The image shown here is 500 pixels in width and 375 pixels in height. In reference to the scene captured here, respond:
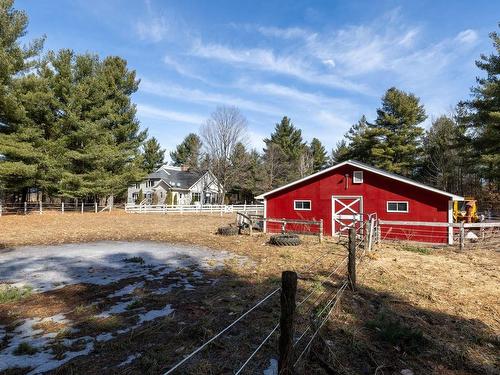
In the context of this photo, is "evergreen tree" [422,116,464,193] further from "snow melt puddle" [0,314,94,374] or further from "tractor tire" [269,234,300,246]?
"snow melt puddle" [0,314,94,374]

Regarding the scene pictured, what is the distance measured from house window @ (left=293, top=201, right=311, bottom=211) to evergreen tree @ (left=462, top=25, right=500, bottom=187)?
14.7 m

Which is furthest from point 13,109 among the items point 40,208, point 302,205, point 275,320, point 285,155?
point 285,155

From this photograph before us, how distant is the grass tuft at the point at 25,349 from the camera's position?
466 centimetres

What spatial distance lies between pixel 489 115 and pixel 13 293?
29148 mm

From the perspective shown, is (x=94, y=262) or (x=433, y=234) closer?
(x=94, y=262)

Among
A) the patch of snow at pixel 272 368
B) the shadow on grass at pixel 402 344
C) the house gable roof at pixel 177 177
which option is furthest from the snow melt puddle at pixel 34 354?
the house gable roof at pixel 177 177

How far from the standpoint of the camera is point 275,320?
5836 millimetres

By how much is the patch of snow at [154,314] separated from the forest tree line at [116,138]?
2376 cm

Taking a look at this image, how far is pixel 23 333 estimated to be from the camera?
17.7 feet

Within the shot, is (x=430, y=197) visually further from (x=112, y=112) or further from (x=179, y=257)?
(x=112, y=112)

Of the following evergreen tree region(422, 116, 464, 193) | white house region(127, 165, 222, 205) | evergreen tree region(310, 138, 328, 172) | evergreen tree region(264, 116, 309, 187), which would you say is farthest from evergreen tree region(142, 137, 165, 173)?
evergreen tree region(422, 116, 464, 193)

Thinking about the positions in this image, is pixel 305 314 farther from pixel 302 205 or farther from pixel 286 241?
pixel 302 205

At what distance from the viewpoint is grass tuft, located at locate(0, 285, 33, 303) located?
7.01m

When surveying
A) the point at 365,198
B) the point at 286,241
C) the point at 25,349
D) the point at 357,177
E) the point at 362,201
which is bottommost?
the point at 25,349
